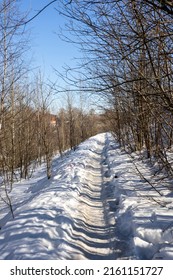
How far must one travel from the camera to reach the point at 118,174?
8727 millimetres

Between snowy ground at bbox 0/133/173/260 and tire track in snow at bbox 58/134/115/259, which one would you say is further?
tire track in snow at bbox 58/134/115/259

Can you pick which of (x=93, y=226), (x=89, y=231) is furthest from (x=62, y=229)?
(x=93, y=226)

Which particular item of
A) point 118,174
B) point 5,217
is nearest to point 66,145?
point 118,174

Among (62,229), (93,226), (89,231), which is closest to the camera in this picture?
(62,229)

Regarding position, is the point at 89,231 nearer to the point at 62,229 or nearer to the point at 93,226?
the point at 93,226

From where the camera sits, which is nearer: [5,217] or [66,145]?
[5,217]

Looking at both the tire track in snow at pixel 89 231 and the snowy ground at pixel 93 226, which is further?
the tire track in snow at pixel 89 231

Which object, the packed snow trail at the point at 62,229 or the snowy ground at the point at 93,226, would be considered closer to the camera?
the snowy ground at the point at 93,226

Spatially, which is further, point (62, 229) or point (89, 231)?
point (89, 231)

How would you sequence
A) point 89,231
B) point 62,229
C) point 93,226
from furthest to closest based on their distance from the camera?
point 93,226 → point 89,231 → point 62,229

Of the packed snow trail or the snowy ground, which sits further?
the packed snow trail
